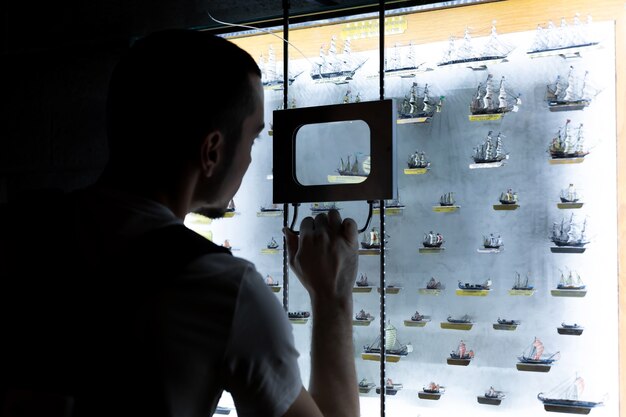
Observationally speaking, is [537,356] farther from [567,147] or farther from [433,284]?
[567,147]

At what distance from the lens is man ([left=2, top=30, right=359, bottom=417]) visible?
708 millimetres

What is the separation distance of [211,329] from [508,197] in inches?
103

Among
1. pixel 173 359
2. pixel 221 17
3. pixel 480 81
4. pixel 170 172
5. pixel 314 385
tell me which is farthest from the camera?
pixel 480 81

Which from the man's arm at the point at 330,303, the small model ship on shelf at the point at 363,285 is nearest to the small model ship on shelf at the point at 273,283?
the small model ship on shelf at the point at 363,285

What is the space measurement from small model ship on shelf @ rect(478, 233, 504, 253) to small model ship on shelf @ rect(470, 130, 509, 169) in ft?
1.08

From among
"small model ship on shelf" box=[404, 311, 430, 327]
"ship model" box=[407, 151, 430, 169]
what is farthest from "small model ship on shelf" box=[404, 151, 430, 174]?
"small model ship on shelf" box=[404, 311, 430, 327]

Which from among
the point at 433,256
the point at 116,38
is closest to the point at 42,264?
the point at 116,38

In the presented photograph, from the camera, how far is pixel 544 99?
3.11 meters

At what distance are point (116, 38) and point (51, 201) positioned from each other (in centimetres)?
214

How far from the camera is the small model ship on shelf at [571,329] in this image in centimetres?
298

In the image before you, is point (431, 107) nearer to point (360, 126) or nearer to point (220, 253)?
point (360, 126)

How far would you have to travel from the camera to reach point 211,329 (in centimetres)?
74

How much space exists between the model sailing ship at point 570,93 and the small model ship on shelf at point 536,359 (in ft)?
3.43

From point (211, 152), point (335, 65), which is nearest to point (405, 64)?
point (335, 65)
